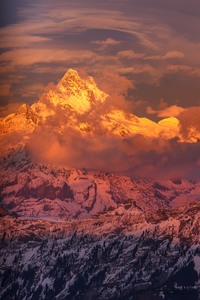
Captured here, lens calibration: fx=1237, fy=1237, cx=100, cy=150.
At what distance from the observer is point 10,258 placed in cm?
3472

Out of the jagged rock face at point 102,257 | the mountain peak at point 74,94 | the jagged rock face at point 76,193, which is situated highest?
the mountain peak at point 74,94

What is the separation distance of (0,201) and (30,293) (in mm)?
2592

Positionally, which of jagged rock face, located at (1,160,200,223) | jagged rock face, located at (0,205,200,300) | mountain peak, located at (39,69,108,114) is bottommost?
jagged rock face, located at (0,205,200,300)

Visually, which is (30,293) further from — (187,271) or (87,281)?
(187,271)

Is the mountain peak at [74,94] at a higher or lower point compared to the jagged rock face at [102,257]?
higher

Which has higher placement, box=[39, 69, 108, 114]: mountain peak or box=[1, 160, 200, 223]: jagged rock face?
box=[39, 69, 108, 114]: mountain peak

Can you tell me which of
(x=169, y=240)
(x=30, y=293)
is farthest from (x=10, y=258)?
(x=169, y=240)

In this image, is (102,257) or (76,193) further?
(102,257)

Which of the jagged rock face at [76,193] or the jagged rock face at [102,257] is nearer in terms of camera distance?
the jagged rock face at [76,193]

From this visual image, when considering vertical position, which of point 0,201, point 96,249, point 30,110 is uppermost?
point 30,110

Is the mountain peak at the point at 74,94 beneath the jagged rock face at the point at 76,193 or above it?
above

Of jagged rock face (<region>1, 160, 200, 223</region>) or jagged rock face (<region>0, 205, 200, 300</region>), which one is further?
jagged rock face (<region>0, 205, 200, 300</region>)

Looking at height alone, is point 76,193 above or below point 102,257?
above

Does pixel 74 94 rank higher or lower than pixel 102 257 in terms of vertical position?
higher
